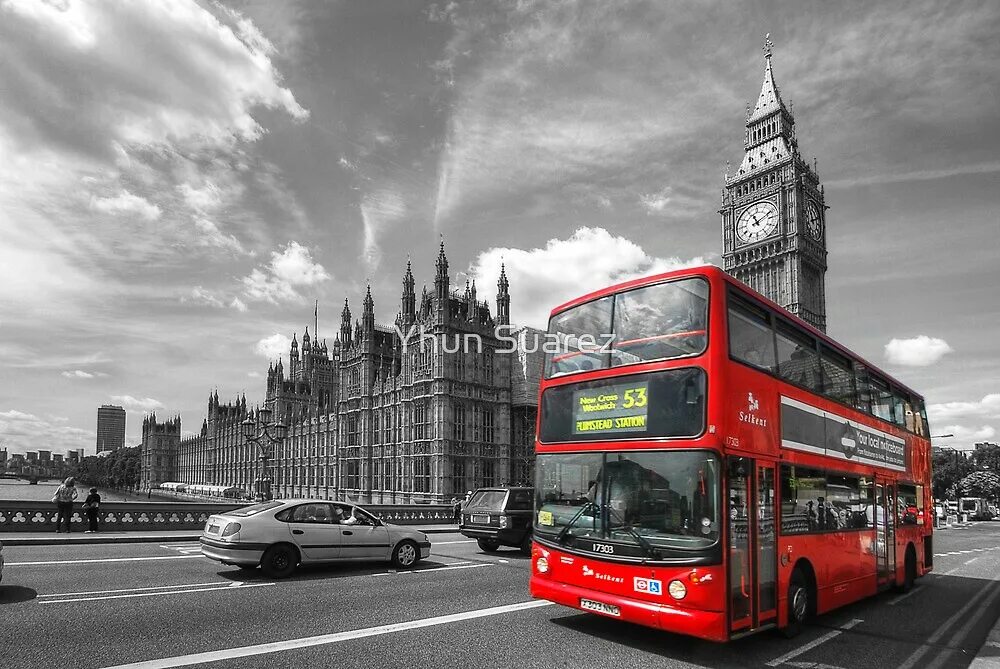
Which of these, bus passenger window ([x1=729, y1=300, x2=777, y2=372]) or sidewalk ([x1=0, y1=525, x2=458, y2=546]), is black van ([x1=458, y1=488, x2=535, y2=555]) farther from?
bus passenger window ([x1=729, y1=300, x2=777, y2=372])

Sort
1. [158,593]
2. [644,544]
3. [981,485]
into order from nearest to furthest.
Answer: [644,544] → [158,593] → [981,485]

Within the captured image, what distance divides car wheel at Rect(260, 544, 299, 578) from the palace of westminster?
43988 millimetres

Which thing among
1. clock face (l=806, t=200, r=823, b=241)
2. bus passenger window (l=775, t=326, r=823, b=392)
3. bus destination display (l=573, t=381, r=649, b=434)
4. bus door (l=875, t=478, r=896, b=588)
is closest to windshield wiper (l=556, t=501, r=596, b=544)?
bus destination display (l=573, t=381, r=649, b=434)

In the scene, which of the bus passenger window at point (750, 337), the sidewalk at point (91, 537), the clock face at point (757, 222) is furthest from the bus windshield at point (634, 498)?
the clock face at point (757, 222)

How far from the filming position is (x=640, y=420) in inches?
317

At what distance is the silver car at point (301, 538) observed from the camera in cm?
1238

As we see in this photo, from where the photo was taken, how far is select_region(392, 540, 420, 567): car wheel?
47.0 feet

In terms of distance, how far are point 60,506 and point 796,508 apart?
19.5 meters

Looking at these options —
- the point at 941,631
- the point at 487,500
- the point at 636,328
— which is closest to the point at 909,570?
the point at 941,631

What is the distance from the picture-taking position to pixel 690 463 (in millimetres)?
7566

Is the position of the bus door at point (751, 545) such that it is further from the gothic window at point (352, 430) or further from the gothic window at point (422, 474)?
the gothic window at point (352, 430)

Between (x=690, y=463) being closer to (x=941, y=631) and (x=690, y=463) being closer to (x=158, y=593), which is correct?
(x=941, y=631)

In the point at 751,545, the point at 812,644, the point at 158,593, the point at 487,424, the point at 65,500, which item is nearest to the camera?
the point at 751,545

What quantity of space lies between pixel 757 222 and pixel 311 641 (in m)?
80.4
